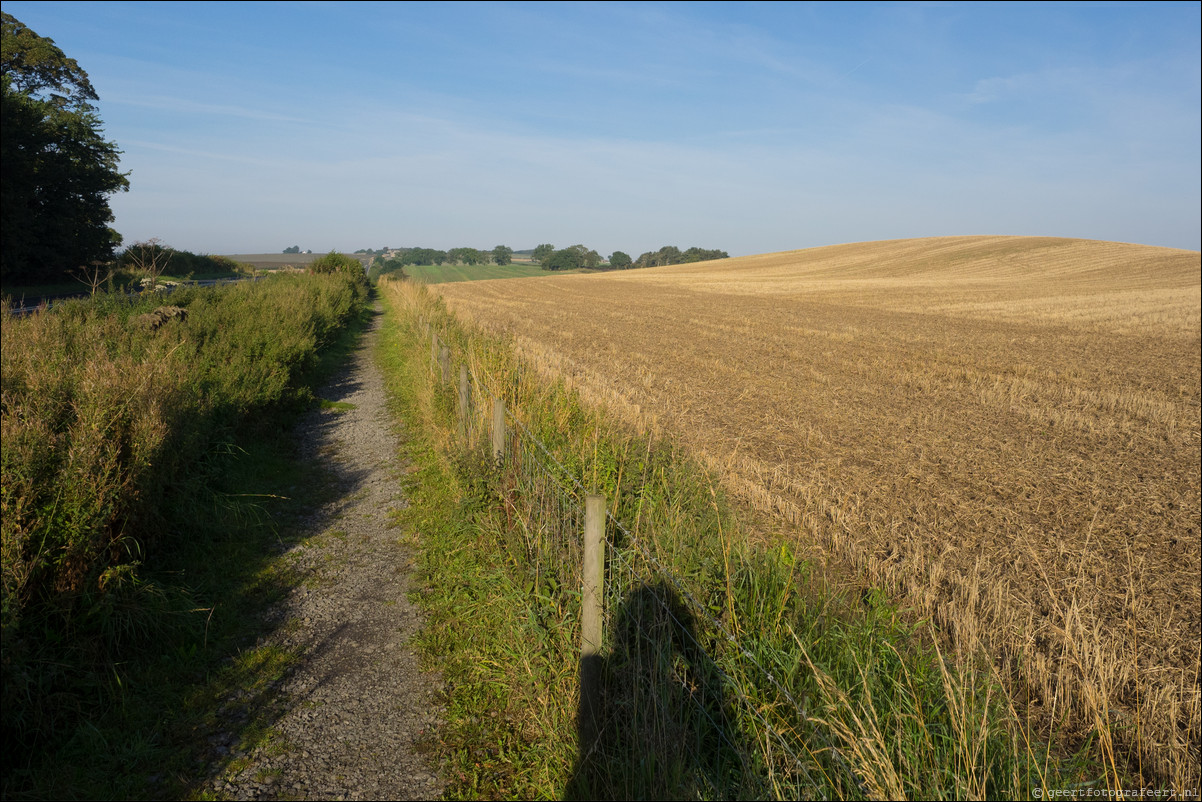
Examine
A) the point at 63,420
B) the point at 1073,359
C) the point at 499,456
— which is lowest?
the point at 1073,359

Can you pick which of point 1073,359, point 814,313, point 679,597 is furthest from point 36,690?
point 814,313

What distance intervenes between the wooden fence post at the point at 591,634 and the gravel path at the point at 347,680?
804 millimetres

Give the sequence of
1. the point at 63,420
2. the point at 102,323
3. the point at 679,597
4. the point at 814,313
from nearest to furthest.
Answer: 1. the point at 679,597
2. the point at 63,420
3. the point at 102,323
4. the point at 814,313

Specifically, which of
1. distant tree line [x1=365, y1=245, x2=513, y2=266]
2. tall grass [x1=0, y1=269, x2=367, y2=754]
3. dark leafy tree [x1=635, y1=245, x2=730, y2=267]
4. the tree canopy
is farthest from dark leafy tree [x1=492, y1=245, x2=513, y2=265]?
tall grass [x1=0, y1=269, x2=367, y2=754]

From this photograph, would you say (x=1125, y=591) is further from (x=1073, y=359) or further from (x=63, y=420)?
(x=1073, y=359)

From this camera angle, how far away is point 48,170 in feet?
89.0

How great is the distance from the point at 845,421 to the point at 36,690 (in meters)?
9.68

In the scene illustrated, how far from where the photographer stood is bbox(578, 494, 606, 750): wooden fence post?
288 centimetres

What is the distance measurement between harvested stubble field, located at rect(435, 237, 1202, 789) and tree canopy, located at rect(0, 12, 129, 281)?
17.1 metres

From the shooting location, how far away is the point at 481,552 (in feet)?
16.5

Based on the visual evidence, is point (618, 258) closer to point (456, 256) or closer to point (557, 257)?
point (557, 257)

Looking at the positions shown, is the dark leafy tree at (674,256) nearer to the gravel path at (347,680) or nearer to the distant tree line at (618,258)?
the distant tree line at (618,258)

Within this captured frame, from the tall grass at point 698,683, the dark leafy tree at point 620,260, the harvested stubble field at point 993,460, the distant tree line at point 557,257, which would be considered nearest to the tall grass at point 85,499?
the tall grass at point 698,683

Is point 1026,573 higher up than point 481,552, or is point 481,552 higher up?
point 481,552
